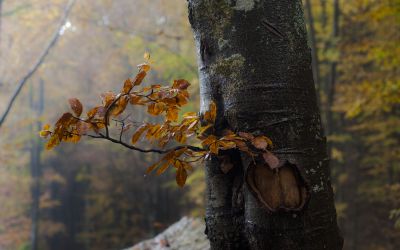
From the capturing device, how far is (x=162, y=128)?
124cm

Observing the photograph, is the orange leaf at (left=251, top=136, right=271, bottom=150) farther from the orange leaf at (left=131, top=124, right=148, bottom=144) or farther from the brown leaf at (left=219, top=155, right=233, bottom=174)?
the orange leaf at (left=131, top=124, right=148, bottom=144)

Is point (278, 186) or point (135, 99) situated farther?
point (135, 99)

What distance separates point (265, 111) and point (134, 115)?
12352 millimetres

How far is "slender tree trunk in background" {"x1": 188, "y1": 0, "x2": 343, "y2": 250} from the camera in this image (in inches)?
43.5

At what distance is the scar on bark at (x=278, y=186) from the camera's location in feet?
3.56

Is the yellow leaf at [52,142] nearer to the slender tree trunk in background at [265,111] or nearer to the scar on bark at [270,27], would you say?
the slender tree trunk in background at [265,111]

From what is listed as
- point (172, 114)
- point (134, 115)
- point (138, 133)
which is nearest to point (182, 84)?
point (172, 114)

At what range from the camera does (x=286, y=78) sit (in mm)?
1146

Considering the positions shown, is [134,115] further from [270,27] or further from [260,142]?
[260,142]

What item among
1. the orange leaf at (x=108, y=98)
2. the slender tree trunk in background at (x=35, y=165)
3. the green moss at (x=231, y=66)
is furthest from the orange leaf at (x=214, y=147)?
the slender tree trunk in background at (x=35, y=165)

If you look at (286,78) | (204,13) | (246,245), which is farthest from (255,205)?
(204,13)

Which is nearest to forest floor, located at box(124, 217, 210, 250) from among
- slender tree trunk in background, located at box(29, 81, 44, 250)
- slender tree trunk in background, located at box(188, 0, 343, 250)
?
slender tree trunk in background, located at box(188, 0, 343, 250)

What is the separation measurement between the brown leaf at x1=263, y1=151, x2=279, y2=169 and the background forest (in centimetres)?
500

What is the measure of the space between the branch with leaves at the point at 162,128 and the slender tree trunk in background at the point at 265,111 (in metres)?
0.06
